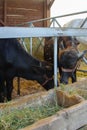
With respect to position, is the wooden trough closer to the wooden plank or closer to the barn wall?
the wooden plank

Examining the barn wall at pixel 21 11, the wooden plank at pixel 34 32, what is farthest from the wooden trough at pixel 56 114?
the barn wall at pixel 21 11

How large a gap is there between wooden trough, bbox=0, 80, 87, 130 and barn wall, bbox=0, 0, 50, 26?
674 cm

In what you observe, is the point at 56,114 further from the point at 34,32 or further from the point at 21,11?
the point at 21,11

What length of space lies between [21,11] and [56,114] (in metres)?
8.16

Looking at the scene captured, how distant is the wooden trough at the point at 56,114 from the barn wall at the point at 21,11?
266 inches

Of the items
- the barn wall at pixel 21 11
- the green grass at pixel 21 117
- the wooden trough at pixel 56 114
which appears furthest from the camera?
the barn wall at pixel 21 11

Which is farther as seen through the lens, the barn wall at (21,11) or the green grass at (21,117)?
the barn wall at (21,11)

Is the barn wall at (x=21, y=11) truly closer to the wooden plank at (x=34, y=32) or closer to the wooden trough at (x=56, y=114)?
the wooden plank at (x=34, y=32)

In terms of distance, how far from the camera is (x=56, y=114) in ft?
7.95

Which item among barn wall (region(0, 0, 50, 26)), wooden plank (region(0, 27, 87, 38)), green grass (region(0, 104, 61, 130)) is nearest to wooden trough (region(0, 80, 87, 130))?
green grass (region(0, 104, 61, 130))

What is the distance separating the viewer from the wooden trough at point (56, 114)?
2240 mm

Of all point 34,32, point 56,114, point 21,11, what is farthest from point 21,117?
point 21,11

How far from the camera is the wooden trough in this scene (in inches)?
88.2

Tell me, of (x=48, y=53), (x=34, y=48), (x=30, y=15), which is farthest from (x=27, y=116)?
(x=30, y=15)
